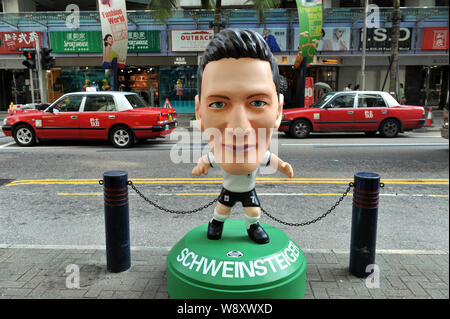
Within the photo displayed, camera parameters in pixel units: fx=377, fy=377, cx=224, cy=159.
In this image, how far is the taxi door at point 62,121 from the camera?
11320 millimetres

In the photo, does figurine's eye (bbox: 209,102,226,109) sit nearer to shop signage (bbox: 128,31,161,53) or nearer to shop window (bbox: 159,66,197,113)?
shop signage (bbox: 128,31,161,53)

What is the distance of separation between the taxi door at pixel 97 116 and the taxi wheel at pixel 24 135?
1779 millimetres

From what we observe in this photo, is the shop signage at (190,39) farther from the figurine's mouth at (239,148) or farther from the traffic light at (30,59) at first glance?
the figurine's mouth at (239,148)

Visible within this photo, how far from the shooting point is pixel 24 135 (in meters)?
11.8

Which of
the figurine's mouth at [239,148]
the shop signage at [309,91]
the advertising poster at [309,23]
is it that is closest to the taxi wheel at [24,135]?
the figurine's mouth at [239,148]

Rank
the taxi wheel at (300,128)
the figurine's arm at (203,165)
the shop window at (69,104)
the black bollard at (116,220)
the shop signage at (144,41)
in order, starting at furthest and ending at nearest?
the shop signage at (144,41) < the taxi wheel at (300,128) < the shop window at (69,104) < the black bollard at (116,220) < the figurine's arm at (203,165)

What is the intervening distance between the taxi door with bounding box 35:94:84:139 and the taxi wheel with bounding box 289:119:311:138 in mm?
6945

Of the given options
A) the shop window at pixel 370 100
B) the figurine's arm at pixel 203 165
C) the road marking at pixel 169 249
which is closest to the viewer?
the figurine's arm at pixel 203 165

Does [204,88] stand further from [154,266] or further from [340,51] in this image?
[340,51]

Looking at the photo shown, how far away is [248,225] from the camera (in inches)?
136

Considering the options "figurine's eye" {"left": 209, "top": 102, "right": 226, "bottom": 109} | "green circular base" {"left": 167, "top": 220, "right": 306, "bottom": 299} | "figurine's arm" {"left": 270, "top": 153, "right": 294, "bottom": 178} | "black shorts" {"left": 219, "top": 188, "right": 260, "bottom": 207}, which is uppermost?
"figurine's eye" {"left": 209, "top": 102, "right": 226, "bottom": 109}

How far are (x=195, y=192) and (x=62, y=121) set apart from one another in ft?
21.6

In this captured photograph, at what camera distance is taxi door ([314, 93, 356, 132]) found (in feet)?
42.0

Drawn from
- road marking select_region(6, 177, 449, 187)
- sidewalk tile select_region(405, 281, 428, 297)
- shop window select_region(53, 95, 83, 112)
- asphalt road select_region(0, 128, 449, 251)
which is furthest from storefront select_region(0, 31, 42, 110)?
sidewalk tile select_region(405, 281, 428, 297)
